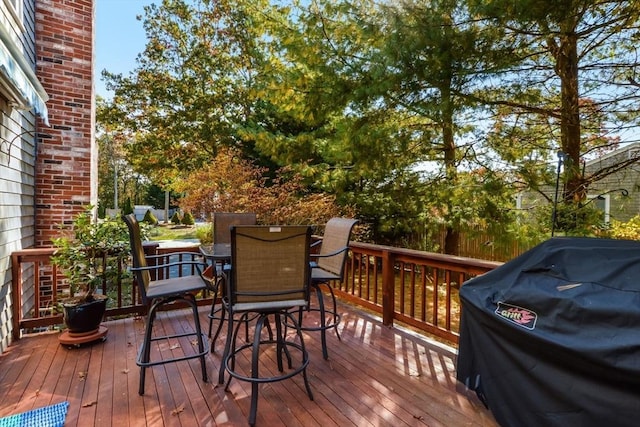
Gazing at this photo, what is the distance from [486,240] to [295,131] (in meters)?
5.74

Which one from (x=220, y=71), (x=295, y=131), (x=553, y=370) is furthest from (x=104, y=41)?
(x=553, y=370)

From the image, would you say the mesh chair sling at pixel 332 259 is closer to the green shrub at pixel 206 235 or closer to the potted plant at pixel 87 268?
the potted plant at pixel 87 268

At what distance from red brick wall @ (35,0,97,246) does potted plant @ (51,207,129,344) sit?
1.29 metres

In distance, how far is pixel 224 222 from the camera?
13.6 feet

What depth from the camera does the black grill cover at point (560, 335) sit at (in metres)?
1.42

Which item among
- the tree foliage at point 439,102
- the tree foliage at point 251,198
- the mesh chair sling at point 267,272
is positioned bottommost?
the mesh chair sling at point 267,272

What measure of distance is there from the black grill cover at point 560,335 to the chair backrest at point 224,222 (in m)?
2.68

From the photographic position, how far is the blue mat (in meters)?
2.07

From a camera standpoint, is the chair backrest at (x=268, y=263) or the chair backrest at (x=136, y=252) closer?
the chair backrest at (x=268, y=263)

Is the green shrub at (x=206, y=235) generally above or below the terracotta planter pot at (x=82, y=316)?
above

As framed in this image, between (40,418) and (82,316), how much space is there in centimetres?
121

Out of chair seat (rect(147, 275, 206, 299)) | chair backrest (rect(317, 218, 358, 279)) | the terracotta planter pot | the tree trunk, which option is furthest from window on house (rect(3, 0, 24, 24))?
the tree trunk

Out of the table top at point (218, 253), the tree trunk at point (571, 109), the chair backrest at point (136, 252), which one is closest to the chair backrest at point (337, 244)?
the table top at point (218, 253)

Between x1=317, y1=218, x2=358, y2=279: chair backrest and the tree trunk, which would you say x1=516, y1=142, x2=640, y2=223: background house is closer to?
the tree trunk
